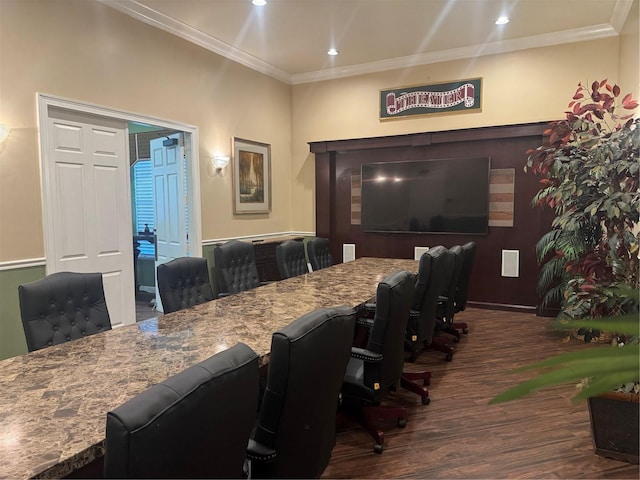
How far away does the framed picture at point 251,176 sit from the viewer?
5855 millimetres

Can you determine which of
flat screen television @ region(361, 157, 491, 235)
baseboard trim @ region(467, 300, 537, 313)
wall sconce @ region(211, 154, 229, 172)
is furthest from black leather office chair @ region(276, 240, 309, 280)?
baseboard trim @ region(467, 300, 537, 313)

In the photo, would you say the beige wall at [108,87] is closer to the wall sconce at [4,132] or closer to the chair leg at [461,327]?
the wall sconce at [4,132]

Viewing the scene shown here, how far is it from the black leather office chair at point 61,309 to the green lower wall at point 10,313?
5.03 feet

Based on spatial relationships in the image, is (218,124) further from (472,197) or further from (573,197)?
(573,197)

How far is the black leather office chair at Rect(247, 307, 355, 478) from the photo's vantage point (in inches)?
52.5

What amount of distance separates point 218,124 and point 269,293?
3171 millimetres

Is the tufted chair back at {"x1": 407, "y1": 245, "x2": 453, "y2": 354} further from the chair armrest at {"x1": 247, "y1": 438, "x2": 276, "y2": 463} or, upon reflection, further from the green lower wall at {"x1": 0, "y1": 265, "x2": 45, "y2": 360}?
the green lower wall at {"x1": 0, "y1": 265, "x2": 45, "y2": 360}

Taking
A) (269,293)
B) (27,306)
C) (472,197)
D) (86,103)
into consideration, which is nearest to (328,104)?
(472,197)

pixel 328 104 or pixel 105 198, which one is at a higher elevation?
pixel 328 104

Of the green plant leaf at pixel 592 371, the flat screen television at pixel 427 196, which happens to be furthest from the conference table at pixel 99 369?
the flat screen television at pixel 427 196

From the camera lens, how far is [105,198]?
4199 mm

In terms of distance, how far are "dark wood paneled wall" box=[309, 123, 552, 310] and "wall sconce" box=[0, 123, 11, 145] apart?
409 cm

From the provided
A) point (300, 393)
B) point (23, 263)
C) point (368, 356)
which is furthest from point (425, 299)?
point (23, 263)

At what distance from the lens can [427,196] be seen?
19.6 ft
